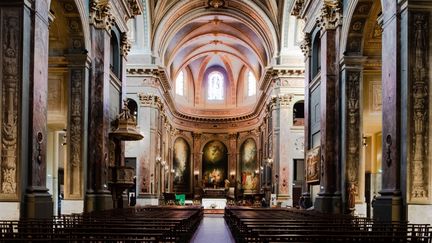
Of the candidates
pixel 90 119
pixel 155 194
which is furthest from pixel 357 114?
pixel 155 194

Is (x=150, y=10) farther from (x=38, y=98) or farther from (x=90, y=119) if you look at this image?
(x=38, y=98)

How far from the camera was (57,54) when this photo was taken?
65.8 ft

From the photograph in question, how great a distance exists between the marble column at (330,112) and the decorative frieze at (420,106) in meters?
6.97

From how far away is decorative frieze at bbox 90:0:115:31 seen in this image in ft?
66.7

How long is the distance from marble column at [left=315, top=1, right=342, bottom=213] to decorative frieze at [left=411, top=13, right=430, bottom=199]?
6965mm

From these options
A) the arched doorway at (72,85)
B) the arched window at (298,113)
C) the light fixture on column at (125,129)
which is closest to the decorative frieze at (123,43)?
the light fixture on column at (125,129)

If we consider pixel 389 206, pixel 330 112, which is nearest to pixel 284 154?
pixel 330 112

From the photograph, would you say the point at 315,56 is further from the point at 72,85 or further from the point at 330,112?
the point at 72,85

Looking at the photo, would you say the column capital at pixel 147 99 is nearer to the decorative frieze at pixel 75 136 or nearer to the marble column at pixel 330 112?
the decorative frieze at pixel 75 136

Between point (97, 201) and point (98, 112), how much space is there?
3.07 meters

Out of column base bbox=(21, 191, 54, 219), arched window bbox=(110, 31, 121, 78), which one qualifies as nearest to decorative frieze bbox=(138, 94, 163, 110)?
arched window bbox=(110, 31, 121, 78)

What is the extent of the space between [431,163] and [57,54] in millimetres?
12593

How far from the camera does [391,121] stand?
47.0 feet

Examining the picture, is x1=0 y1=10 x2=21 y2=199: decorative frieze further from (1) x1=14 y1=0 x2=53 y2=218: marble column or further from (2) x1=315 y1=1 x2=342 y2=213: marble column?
(2) x1=315 y1=1 x2=342 y2=213: marble column
